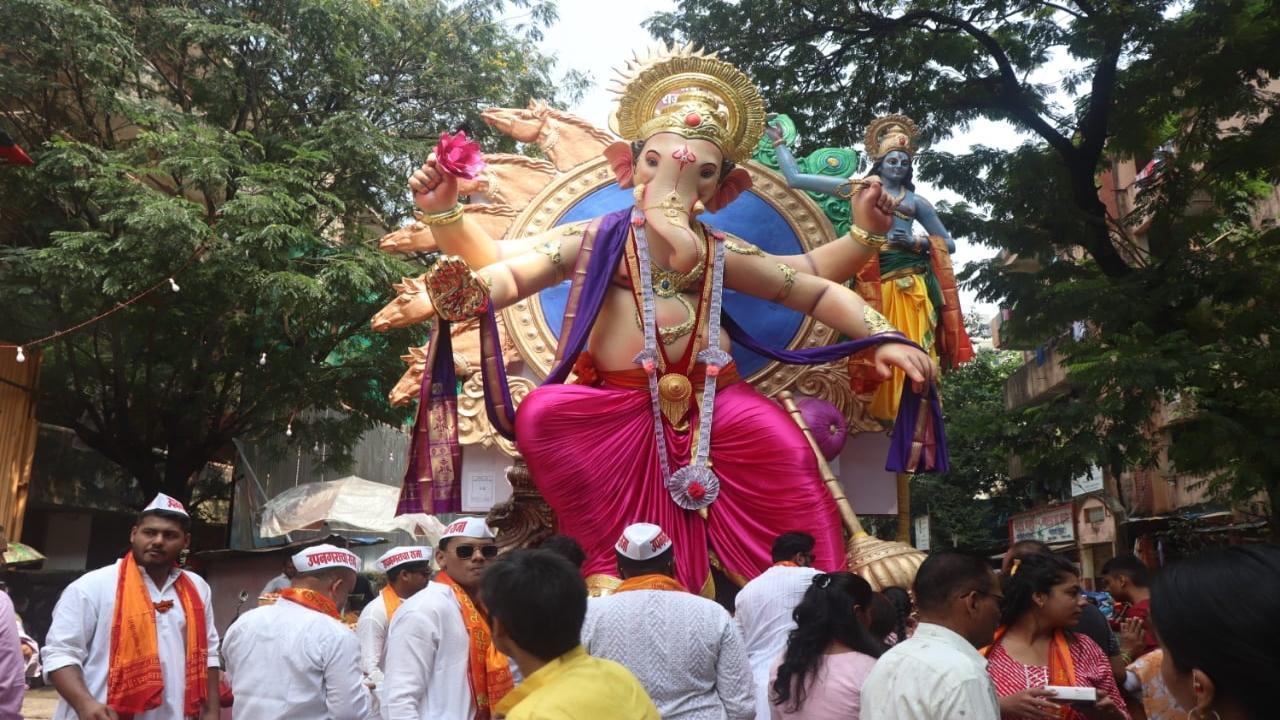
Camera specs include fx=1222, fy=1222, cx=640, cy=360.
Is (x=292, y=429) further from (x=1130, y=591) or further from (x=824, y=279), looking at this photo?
(x=1130, y=591)

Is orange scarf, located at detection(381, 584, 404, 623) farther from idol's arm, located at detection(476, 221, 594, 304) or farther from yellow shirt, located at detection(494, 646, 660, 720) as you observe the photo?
yellow shirt, located at detection(494, 646, 660, 720)

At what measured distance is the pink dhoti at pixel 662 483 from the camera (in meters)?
6.51

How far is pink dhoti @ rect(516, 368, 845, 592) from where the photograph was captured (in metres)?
6.51

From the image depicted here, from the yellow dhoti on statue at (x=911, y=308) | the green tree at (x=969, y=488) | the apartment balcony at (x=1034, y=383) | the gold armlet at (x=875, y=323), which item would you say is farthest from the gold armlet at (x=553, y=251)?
the green tree at (x=969, y=488)

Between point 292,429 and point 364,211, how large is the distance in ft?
8.76

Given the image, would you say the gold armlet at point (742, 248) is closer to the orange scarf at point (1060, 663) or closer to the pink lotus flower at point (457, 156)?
the pink lotus flower at point (457, 156)

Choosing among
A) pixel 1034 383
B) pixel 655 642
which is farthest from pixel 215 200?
pixel 1034 383

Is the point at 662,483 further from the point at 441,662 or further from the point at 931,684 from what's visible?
the point at 931,684

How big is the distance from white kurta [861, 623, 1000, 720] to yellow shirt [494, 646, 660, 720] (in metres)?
0.72

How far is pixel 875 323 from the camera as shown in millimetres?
7059

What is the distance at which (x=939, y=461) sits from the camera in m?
6.95

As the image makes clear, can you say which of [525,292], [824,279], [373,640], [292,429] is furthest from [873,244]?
[292,429]

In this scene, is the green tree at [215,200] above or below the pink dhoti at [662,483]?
above

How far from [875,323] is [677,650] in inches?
147
